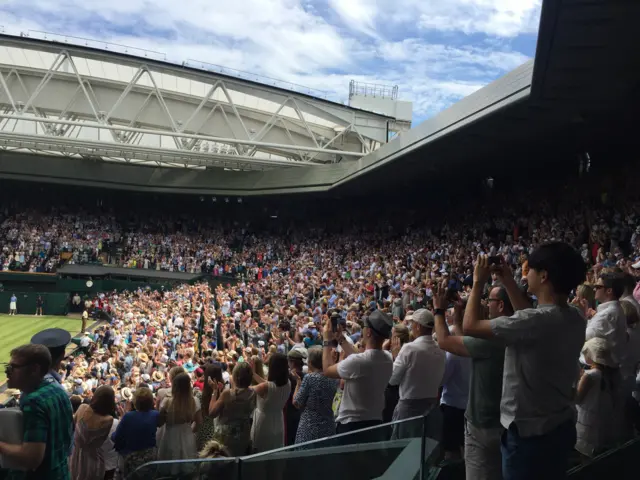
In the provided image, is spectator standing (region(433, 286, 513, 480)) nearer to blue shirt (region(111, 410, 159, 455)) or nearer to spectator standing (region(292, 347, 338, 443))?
spectator standing (region(292, 347, 338, 443))

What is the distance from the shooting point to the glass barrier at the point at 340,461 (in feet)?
10.2

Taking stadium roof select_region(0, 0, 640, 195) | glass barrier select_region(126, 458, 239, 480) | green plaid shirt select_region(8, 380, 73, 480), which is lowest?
glass barrier select_region(126, 458, 239, 480)

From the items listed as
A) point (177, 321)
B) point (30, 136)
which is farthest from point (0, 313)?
point (177, 321)

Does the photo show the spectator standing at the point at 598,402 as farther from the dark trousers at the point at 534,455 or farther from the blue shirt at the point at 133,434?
the blue shirt at the point at 133,434

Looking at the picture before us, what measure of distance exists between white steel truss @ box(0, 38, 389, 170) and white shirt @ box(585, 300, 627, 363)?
2195cm

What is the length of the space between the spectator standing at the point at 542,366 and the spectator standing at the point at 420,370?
174cm

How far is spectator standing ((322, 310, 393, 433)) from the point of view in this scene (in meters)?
4.25

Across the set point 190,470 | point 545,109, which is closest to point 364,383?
point 190,470

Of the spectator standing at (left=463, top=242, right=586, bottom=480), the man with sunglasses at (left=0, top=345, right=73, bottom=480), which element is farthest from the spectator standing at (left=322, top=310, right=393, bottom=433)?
the man with sunglasses at (left=0, top=345, right=73, bottom=480)

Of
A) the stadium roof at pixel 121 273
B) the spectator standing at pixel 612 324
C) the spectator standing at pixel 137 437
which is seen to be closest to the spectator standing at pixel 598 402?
the spectator standing at pixel 612 324

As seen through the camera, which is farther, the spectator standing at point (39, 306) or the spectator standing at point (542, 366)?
the spectator standing at point (39, 306)

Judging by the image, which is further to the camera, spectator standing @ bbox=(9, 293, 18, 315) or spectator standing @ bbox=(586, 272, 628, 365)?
spectator standing @ bbox=(9, 293, 18, 315)

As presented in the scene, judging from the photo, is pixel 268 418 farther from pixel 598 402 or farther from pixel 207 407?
pixel 598 402

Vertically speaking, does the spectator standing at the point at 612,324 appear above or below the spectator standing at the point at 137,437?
above
